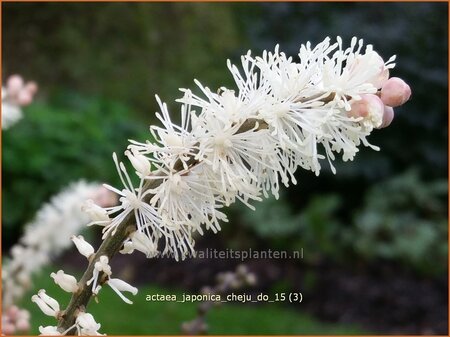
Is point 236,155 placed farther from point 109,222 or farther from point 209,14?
point 209,14

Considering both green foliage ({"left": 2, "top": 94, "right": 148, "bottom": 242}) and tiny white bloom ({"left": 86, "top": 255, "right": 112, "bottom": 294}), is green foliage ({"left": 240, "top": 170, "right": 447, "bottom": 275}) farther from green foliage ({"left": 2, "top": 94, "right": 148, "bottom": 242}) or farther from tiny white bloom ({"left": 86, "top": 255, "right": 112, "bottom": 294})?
tiny white bloom ({"left": 86, "top": 255, "right": 112, "bottom": 294})

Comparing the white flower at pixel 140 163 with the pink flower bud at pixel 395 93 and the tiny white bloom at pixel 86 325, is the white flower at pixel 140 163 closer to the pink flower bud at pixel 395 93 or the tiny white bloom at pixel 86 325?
the tiny white bloom at pixel 86 325

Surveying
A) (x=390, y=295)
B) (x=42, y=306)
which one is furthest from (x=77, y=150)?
(x=42, y=306)

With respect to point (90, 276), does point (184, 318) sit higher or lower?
higher

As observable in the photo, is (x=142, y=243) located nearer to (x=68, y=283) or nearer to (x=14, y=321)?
(x=68, y=283)

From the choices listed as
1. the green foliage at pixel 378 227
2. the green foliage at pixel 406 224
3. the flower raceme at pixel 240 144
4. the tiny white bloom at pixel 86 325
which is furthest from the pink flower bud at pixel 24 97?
the green foliage at pixel 406 224

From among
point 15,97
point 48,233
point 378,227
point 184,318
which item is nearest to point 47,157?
point 184,318
